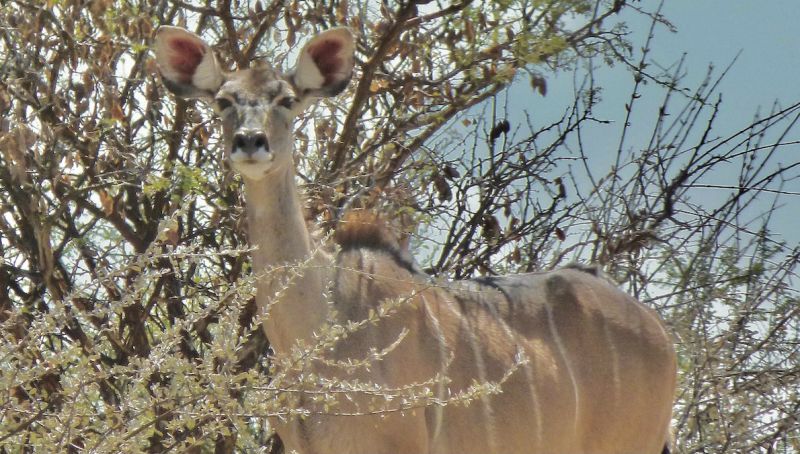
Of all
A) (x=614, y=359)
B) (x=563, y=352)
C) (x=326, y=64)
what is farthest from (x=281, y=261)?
(x=614, y=359)

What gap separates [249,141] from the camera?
346 centimetres

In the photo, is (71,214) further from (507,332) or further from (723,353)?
(723,353)

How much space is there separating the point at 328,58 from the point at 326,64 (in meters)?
0.02

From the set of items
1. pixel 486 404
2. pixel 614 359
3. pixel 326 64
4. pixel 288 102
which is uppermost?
pixel 326 64

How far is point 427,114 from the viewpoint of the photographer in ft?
15.4

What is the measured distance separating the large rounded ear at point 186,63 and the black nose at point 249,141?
0.40m

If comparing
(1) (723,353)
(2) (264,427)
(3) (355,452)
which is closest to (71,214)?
(2) (264,427)

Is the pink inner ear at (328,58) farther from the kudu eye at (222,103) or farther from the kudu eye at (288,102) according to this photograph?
the kudu eye at (222,103)

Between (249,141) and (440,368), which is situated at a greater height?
(249,141)

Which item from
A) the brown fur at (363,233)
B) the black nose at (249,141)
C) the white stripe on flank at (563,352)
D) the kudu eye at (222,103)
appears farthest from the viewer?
the white stripe on flank at (563,352)

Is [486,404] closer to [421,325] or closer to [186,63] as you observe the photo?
[421,325]

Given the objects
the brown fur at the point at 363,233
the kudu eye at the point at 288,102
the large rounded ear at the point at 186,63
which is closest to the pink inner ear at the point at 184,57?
the large rounded ear at the point at 186,63

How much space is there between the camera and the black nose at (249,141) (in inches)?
136

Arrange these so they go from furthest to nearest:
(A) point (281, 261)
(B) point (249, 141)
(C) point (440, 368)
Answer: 1. (C) point (440, 368)
2. (A) point (281, 261)
3. (B) point (249, 141)
